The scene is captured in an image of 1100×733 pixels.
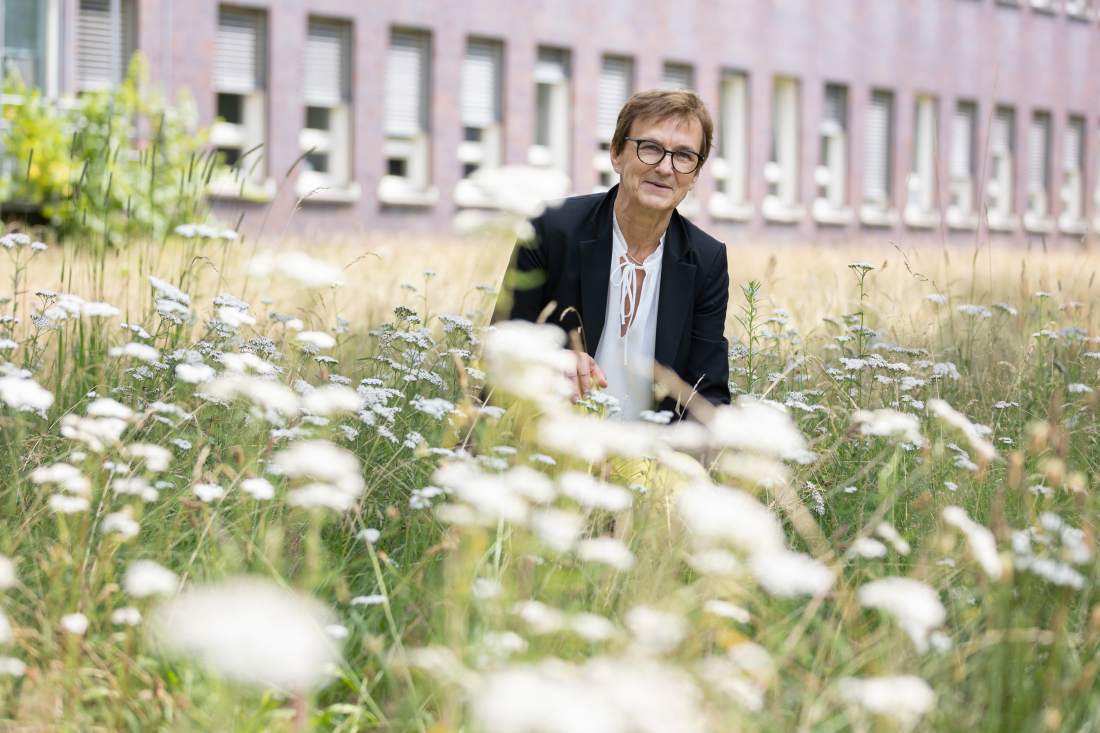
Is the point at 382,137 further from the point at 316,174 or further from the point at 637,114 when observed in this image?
the point at 637,114

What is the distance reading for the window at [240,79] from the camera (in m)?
15.0

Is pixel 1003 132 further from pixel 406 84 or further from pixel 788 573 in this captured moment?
pixel 788 573

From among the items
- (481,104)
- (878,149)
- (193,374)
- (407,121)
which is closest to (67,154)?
(407,121)

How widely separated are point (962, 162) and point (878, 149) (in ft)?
8.97

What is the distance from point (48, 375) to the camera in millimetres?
3324

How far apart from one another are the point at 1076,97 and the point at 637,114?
26.3m

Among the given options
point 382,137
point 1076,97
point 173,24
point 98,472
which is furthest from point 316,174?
point 1076,97

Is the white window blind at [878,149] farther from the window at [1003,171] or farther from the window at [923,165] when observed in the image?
the window at [1003,171]

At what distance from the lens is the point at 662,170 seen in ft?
11.2

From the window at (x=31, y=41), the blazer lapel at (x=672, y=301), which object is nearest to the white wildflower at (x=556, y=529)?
the blazer lapel at (x=672, y=301)

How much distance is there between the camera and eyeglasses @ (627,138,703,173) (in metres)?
3.43

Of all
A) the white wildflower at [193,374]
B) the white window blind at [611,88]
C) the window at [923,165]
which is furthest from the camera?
the window at [923,165]

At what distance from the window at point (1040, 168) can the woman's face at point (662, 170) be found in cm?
2462

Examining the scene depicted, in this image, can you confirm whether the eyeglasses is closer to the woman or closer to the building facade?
the woman
